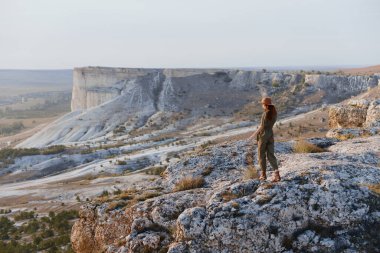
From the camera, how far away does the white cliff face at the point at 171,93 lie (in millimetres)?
54938

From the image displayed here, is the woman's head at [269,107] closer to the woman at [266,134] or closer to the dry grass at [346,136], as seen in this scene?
the woman at [266,134]

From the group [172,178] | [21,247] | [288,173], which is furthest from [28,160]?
[288,173]

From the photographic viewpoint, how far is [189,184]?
336 inches

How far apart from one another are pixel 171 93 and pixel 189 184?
5366 centimetres

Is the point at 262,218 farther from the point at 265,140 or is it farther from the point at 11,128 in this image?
the point at 11,128

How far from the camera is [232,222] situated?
6.29 meters

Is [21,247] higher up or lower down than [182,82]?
lower down

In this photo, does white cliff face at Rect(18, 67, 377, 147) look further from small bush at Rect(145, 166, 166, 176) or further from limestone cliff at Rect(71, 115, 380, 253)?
limestone cliff at Rect(71, 115, 380, 253)

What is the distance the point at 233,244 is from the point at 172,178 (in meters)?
3.62

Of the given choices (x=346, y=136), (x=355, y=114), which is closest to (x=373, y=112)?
(x=355, y=114)

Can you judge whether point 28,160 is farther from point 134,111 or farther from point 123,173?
point 134,111

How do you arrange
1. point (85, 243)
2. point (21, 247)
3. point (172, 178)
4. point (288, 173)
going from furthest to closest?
point (21, 247), point (172, 178), point (85, 243), point (288, 173)

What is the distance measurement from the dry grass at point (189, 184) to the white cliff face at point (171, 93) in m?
45.5

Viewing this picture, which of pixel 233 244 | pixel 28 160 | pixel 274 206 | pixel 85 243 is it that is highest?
pixel 274 206
